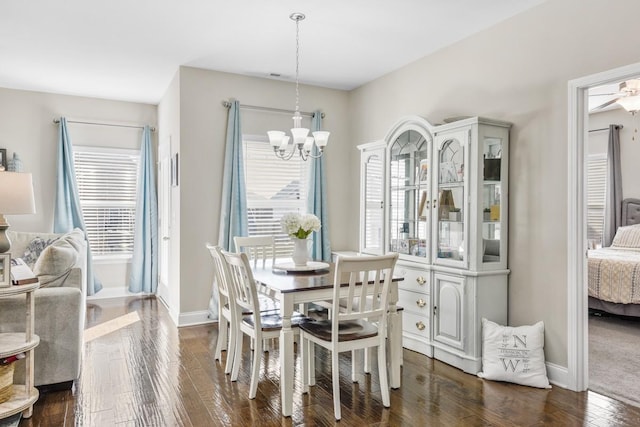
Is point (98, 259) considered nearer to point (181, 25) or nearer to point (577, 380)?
point (181, 25)

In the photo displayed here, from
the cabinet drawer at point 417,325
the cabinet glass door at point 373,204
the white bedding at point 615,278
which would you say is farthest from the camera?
the white bedding at point 615,278

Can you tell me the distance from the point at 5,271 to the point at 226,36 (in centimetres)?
253

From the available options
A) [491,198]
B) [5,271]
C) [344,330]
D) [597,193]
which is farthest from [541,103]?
[597,193]

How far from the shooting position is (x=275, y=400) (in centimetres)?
283

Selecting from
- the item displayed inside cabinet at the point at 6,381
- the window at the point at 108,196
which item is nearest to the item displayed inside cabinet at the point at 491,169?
the item displayed inside cabinet at the point at 6,381

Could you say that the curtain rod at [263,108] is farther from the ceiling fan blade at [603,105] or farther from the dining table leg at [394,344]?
the ceiling fan blade at [603,105]

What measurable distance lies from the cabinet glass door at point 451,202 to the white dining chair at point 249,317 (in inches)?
53.2

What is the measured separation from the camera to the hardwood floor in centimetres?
256

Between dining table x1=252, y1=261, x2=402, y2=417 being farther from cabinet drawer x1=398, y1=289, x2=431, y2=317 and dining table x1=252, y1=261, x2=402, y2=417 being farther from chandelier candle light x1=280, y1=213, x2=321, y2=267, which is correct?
cabinet drawer x1=398, y1=289, x2=431, y2=317

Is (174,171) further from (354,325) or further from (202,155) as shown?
(354,325)

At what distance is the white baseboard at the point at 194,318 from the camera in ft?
15.2

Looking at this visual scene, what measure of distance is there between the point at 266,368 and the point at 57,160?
4.24 m

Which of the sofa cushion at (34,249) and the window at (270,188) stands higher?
the window at (270,188)

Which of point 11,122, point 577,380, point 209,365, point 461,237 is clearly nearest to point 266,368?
point 209,365
